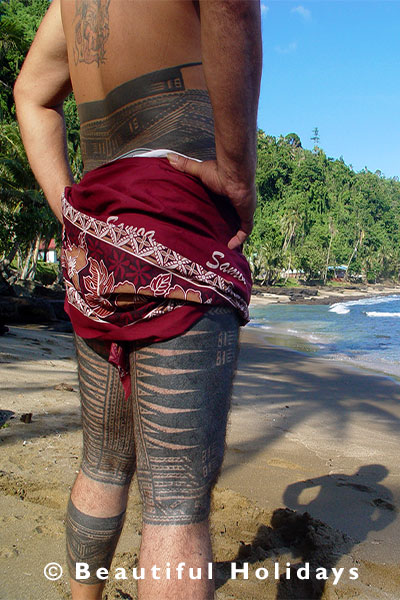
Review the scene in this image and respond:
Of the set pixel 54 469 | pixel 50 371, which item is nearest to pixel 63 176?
pixel 54 469

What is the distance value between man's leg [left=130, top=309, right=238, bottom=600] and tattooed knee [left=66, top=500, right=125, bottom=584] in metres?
0.31

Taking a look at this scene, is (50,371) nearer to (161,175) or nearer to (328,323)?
(161,175)

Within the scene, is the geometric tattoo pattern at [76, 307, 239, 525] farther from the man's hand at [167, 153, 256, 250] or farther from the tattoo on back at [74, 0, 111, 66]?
the tattoo on back at [74, 0, 111, 66]

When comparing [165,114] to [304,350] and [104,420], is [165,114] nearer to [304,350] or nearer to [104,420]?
[104,420]

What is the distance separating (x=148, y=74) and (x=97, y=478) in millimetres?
1141

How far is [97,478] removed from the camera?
1.55 metres

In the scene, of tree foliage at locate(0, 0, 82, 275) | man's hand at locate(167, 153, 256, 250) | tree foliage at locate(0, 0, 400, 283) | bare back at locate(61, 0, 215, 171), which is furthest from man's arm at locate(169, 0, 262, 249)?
tree foliage at locate(0, 0, 400, 283)

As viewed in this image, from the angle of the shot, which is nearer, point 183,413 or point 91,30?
point 183,413

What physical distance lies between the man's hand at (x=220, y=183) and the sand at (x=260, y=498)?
1485mm

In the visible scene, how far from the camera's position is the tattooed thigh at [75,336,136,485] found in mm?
1478

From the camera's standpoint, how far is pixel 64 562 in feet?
6.74

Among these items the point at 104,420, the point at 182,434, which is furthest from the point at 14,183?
the point at 182,434

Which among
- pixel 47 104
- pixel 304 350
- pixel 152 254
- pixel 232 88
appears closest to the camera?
pixel 232 88

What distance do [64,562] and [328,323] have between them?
23454mm
